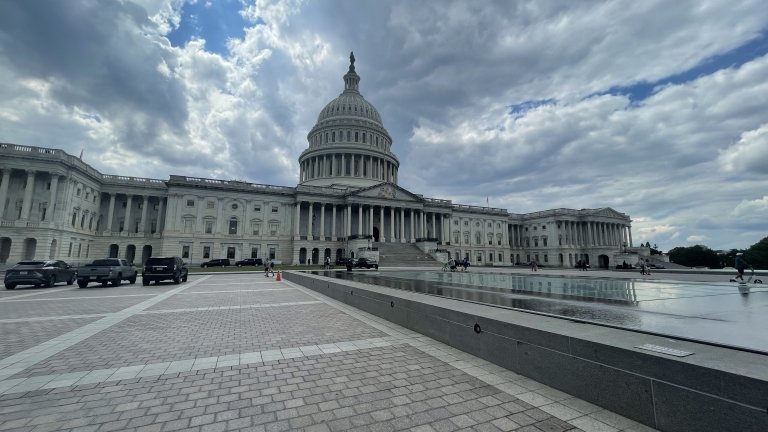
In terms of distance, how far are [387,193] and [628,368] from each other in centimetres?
6987

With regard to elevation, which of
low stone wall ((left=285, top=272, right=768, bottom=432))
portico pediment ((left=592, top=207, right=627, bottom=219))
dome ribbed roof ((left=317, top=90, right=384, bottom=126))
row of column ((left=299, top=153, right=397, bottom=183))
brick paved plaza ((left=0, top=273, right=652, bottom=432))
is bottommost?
brick paved plaza ((left=0, top=273, right=652, bottom=432))

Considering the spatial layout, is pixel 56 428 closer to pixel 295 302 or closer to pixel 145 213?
pixel 295 302

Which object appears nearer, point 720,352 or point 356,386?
point 720,352

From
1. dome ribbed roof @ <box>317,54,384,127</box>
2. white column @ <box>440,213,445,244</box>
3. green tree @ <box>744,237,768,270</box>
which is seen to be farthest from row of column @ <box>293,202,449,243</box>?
green tree @ <box>744,237,768,270</box>

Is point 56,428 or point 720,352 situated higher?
point 720,352

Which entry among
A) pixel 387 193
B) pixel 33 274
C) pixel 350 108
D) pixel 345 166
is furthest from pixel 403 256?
pixel 350 108

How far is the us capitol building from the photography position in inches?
1807

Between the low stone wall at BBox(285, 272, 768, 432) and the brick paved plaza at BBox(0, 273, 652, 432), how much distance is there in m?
0.22

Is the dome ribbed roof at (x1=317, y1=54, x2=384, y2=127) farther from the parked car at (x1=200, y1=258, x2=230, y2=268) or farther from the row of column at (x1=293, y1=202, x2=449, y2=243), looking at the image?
the parked car at (x1=200, y1=258, x2=230, y2=268)

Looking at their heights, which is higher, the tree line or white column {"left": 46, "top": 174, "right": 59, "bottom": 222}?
white column {"left": 46, "top": 174, "right": 59, "bottom": 222}

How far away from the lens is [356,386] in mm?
4793

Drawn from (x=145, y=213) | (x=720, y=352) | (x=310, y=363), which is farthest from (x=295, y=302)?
(x=145, y=213)

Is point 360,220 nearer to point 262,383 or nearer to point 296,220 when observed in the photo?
point 296,220

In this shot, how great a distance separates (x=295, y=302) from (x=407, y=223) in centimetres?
6486
